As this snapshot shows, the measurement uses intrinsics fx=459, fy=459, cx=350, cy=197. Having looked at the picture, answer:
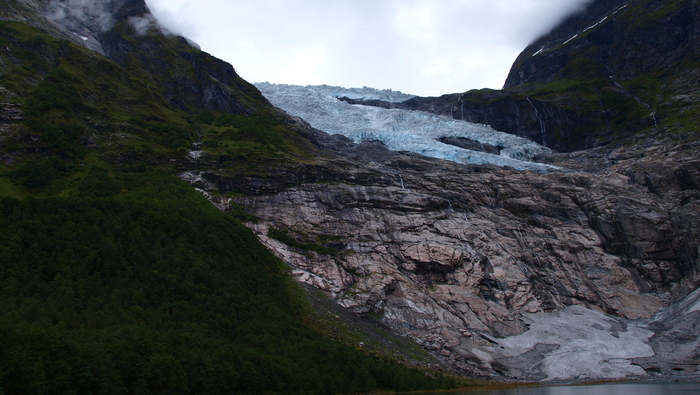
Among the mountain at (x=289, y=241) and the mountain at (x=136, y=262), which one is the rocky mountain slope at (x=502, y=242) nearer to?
the mountain at (x=289, y=241)

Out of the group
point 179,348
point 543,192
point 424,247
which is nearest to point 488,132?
point 543,192

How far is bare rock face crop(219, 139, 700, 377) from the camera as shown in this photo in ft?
183

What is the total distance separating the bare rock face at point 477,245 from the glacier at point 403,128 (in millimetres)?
20867

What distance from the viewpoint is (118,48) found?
100m

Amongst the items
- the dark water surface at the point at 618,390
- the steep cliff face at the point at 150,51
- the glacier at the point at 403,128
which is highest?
the steep cliff face at the point at 150,51

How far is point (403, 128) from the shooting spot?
393ft

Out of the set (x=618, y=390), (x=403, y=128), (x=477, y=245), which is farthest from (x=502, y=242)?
(x=403, y=128)

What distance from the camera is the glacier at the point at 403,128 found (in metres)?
102

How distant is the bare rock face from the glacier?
68.5 feet

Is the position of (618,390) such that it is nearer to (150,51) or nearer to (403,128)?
(403,128)

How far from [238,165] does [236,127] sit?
1760 centimetres

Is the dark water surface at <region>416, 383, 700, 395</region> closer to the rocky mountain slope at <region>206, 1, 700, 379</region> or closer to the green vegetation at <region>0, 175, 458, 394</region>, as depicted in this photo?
the rocky mountain slope at <region>206, 1, 700, 379</region>

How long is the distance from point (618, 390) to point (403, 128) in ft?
286

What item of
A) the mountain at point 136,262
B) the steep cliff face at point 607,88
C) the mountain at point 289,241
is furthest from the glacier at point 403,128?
the mountain at point 136,262
